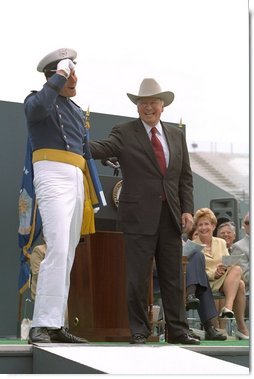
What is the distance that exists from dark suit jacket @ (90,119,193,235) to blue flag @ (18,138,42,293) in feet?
3.11

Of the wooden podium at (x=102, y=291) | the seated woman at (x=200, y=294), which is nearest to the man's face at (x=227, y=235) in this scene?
the seated woman at (x=200, y=294)

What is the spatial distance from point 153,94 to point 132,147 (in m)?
0.38

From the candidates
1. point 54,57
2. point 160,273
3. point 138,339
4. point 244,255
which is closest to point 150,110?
point 54,57

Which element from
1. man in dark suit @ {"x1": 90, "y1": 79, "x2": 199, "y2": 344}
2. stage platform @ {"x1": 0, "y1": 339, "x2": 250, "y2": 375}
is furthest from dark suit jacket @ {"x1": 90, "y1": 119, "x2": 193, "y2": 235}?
stage platform @ {"x1": 0, "y1": 339, "x2": 250, "y2": 375}

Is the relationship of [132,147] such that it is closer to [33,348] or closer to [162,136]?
[162,136]

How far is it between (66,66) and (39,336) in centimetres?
157

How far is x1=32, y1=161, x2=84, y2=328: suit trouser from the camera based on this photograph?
487cm

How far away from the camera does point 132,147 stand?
17.9 ft

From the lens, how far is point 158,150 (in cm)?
549

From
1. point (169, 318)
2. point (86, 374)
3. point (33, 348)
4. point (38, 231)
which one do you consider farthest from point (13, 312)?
point (86, 374)

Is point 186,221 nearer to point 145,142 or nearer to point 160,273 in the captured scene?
point 160,273

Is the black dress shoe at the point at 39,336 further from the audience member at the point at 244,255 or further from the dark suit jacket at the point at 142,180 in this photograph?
the audience member at the point at 244,255

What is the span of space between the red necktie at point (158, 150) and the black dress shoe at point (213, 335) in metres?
1.52

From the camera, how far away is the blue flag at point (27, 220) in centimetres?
633
